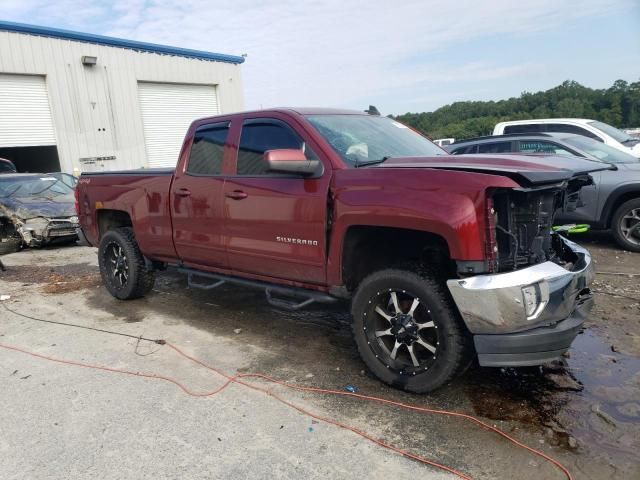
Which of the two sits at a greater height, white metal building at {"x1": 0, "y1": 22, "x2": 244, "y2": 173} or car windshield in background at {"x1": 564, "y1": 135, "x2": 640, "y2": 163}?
white metal building at {"x1": 0, "y1": 22, "x2": 244, "y2": 173}

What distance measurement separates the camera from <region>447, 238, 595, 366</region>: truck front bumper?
2.87m

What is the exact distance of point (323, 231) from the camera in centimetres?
365

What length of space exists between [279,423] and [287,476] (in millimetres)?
517

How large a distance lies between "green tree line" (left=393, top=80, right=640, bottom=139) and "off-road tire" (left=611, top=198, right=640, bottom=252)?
21715 millimetres

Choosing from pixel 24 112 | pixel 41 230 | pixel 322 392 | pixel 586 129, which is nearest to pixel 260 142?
pixel 322 392

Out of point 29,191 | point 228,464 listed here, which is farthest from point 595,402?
point 29,191

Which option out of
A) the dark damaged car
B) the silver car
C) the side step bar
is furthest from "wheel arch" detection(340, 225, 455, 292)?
the dark damaged car

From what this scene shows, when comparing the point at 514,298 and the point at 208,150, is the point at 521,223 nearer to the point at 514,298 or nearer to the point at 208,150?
the point at 514,298

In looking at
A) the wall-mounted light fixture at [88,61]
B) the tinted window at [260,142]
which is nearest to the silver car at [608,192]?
the tinted window at [260,142]

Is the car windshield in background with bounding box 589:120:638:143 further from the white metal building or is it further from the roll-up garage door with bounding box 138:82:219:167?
the white metal building

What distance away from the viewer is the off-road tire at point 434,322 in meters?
3.13

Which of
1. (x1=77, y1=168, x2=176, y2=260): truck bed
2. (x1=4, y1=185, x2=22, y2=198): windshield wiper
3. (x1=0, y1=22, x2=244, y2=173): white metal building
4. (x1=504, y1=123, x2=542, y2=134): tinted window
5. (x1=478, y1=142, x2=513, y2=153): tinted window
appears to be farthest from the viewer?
(x1=0, y1=22, x2=244, y2=173): white metal building

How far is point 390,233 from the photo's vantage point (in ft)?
11.6

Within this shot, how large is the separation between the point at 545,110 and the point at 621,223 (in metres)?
29.1
